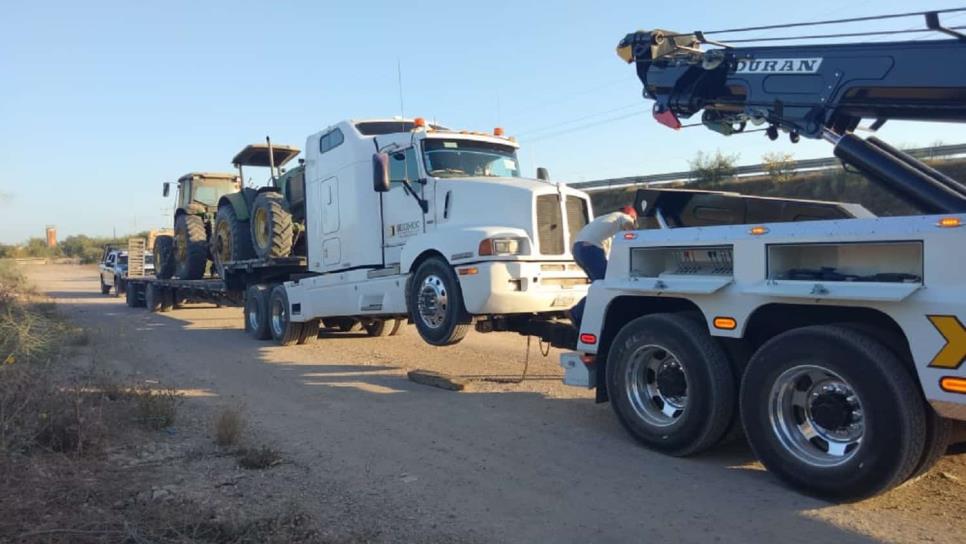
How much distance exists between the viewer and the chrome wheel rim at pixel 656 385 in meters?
5.86

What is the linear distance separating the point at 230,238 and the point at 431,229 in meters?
6.93

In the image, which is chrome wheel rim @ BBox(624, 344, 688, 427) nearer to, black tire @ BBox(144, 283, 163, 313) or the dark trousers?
the dark trousers

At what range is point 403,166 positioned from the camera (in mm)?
9734

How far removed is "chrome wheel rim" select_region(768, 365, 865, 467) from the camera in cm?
469

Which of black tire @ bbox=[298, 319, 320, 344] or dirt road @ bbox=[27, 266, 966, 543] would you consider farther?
black tire @ bbox=[298, 319, 320, 344]

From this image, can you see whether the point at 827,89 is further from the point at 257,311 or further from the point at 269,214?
the point at 257,311

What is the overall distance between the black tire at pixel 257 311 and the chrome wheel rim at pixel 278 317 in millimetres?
337

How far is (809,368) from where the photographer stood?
15.8 ft

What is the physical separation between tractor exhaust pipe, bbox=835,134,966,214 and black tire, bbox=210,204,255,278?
1132 centimetres

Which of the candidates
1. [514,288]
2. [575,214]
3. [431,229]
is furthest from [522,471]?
[431,229]

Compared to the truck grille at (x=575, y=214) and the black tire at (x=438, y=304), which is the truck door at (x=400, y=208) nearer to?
the black tire at (x=438, y=304)

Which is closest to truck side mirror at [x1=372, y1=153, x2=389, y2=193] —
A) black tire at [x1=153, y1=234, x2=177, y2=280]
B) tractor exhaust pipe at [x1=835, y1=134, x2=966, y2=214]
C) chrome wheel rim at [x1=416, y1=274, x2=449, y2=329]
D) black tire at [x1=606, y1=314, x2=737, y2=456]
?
chrome wheel rim at [x1=416, y1=274, x2=449, y2=329]

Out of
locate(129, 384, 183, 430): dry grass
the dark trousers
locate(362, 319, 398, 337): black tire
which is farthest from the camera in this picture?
locate(362, 319, 398, 337): black tire

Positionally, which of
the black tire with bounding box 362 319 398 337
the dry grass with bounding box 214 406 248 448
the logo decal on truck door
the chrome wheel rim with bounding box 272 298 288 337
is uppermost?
the logo decal on truck door
